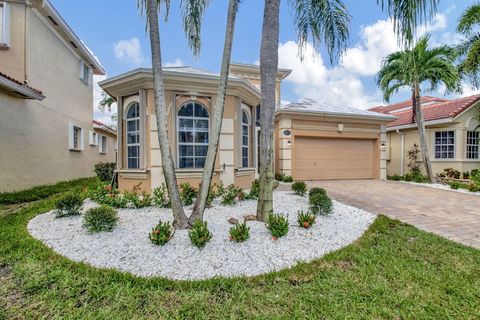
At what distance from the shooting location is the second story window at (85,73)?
535 inches

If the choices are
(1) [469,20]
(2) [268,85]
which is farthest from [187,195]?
(1) [469,20]

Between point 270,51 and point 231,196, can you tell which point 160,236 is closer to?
point 231,196

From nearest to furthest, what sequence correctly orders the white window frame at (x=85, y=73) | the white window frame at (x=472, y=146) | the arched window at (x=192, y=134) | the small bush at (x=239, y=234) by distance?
the small bush at (x=239, y=234), the arched window at (x=192, y=134), the white window frame at (x=85, y=73), the white window frame at (x=472, y=146)

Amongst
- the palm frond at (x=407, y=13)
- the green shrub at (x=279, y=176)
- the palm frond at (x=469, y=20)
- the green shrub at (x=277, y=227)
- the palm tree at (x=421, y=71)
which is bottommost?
the green shrub at (x=277, y=227)

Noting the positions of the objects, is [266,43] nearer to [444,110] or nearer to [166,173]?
[166,173]

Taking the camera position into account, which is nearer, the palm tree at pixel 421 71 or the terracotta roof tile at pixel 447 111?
the palm tree at pixel 421 71

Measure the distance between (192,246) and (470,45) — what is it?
16008 mm

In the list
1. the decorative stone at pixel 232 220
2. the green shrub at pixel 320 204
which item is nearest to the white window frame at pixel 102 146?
the decorative stone at pixel 232 220

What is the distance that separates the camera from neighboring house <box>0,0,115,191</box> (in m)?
8.31

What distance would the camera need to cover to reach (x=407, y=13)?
4.32 metres

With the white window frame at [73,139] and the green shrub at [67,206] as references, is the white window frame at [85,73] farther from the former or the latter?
the green shrub at [67,206]

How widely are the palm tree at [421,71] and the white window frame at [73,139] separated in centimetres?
1515

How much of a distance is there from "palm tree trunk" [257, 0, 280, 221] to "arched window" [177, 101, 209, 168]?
345 cm

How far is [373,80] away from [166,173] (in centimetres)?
1251
